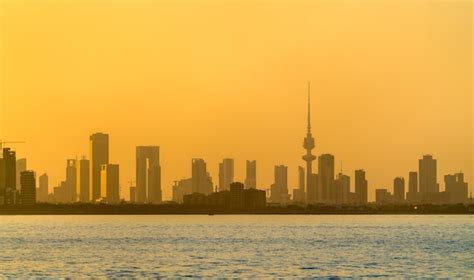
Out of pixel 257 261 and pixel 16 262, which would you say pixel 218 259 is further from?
pixel 16 262

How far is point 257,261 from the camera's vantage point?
10856 cm

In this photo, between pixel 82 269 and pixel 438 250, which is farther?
pixel 438 250

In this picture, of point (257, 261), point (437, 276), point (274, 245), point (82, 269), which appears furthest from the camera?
point (274, 245)

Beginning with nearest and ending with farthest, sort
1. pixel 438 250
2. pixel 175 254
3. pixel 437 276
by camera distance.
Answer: pixel 437 276 → pixel 175 254 → pixel 438 250

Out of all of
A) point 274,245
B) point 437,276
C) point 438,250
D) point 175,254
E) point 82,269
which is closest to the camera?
point 437,276

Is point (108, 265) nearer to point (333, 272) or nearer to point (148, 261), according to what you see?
point (148, 261)

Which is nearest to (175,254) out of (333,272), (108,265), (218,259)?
(218,259)

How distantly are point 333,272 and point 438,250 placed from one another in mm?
43169

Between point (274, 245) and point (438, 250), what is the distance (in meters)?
23.3

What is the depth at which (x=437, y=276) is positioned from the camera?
92.6 m

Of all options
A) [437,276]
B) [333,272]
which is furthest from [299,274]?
[437,276]

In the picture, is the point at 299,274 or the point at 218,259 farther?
the point at 218,259

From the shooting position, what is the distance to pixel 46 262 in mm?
108812

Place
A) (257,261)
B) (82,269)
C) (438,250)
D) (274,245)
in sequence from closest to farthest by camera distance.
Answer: (82,269) < (257,261) < (438,250) < (274,245)
